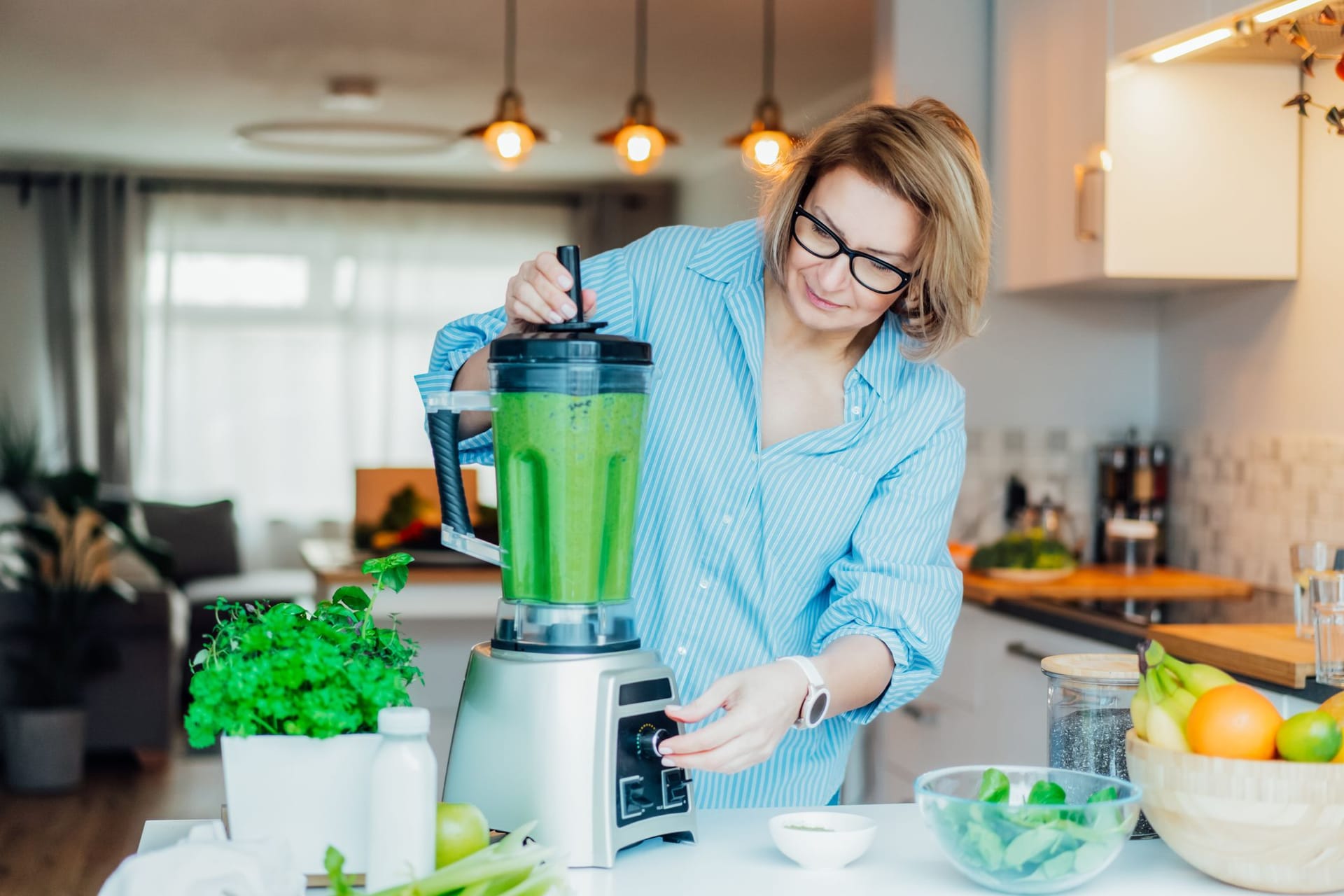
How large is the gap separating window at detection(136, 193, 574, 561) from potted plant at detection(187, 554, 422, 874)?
692 centimetres

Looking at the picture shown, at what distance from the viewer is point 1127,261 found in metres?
2.98

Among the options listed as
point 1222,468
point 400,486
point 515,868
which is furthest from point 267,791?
point 400,486

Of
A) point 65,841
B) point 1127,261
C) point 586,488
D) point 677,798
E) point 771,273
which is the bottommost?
point 65,841

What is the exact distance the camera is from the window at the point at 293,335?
7895 mm

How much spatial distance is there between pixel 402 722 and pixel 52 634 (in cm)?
450

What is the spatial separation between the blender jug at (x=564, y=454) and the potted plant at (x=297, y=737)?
0.59 ft

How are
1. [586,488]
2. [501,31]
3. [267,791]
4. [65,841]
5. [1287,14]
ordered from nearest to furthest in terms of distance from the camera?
[267,791]
[586,488]
[1287,14]
[65,841]
[501,31]

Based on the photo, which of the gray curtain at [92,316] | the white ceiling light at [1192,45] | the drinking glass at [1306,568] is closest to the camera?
the drinking glass at [1306,568]

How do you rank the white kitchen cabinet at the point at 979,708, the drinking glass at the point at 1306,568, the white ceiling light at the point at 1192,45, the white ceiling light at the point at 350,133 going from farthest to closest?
the white ceiling light at the point at 350,133, the white kitchen cabinet at the point at 979,708, the white ceiling light at the point at 1192,45, the drinking glass at the point at 1306,568

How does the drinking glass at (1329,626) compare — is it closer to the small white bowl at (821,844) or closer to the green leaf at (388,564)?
the small white bowl at (821,844)

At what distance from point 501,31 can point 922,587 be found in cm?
406

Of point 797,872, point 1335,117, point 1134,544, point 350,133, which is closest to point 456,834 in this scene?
point 797,872

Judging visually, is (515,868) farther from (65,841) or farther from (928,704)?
(65,841)

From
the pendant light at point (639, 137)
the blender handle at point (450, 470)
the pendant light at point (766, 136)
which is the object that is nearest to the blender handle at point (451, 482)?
the blender handle at point (450, 470)
